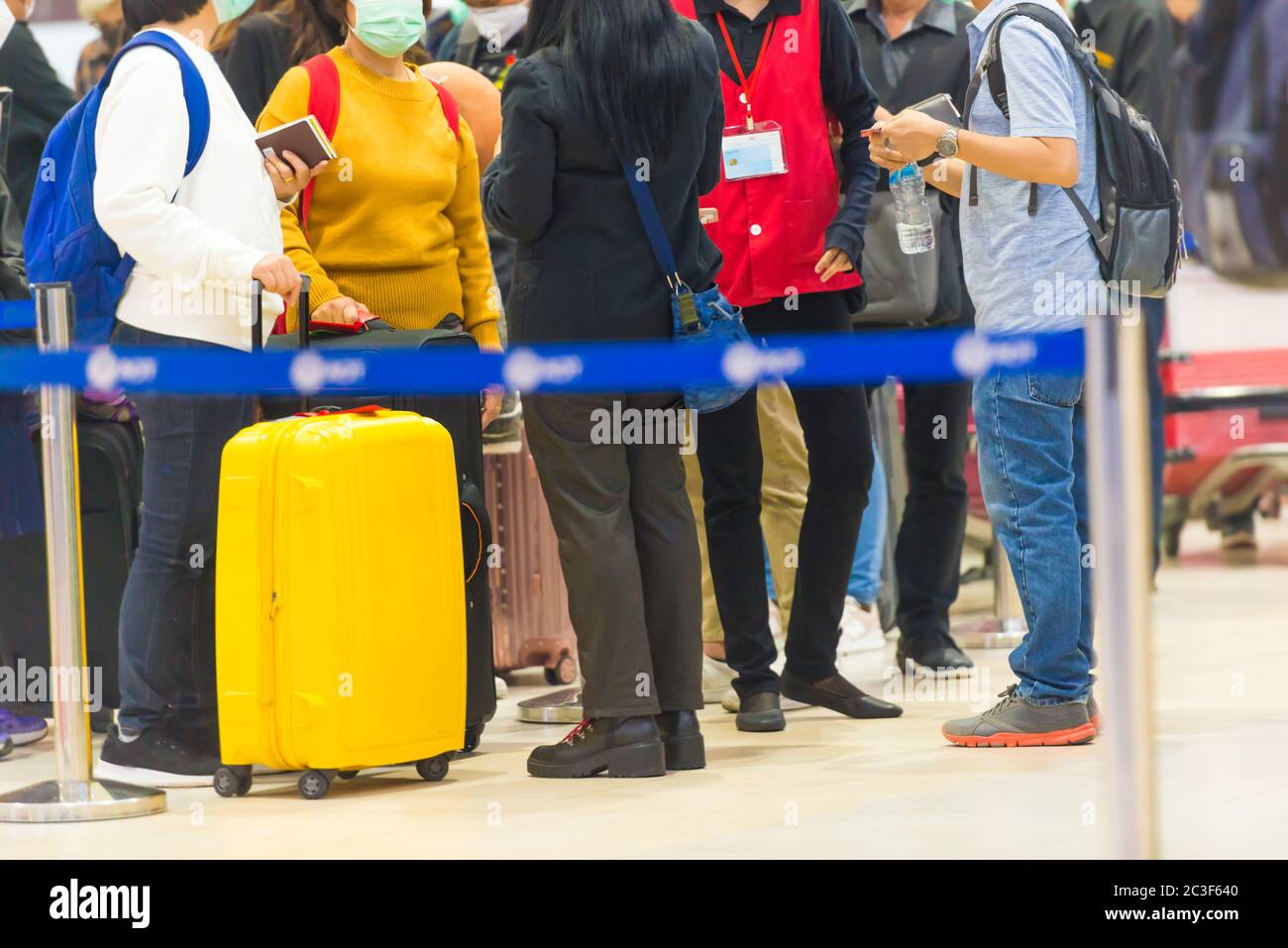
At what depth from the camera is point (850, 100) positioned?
4383mm

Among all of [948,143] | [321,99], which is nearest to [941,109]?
[948,143]

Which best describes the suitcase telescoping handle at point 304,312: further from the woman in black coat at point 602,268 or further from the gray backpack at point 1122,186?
the gray backpack at point 1122,186

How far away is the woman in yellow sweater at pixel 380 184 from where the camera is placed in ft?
13.2

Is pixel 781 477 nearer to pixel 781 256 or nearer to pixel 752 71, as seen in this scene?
pixel 781 256

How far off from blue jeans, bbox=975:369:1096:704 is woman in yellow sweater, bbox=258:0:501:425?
121 cm

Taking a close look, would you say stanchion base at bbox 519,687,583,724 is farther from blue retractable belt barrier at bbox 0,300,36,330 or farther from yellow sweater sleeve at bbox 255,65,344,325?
blue retractable belt barrier at bbox 0,300,36,330

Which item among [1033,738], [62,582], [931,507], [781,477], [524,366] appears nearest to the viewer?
[524,366]

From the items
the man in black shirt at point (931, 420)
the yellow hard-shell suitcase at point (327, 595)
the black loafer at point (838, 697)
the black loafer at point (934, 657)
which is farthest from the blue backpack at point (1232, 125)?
the yellow hard-shell suitcase at point (327, 595)

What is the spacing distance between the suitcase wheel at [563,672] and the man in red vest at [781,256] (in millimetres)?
993

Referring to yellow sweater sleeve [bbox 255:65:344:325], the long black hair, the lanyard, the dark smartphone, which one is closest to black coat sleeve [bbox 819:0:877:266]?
the lanyard

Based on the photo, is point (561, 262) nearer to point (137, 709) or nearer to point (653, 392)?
point (653, 392)

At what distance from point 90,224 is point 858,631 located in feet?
9.15
